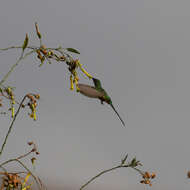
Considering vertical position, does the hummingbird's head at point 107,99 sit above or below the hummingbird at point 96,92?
below

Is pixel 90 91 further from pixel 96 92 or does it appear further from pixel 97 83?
pixel 97 83

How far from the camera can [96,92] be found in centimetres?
218

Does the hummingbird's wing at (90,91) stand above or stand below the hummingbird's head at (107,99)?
above

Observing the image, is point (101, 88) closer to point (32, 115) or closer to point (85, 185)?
point (32, 115)

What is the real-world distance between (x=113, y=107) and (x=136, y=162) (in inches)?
46.9

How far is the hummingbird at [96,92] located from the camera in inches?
85.1

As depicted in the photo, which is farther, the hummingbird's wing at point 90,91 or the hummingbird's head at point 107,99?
the hummingbird's head at point 107,99

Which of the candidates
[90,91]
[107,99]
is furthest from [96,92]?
[107,99]

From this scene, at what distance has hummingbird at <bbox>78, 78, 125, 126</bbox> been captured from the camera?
7.09ft

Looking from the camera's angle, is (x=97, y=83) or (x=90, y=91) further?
(x=97, y=83)

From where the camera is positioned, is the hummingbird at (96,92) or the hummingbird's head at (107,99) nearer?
the hummingbird at (96,92)

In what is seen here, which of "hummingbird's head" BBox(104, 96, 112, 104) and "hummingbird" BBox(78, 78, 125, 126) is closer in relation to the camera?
"hummingbird" BBox(78, 78, 125, 126)

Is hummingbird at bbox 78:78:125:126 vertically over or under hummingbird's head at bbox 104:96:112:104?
over

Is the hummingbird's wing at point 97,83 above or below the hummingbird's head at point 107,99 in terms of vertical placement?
above
